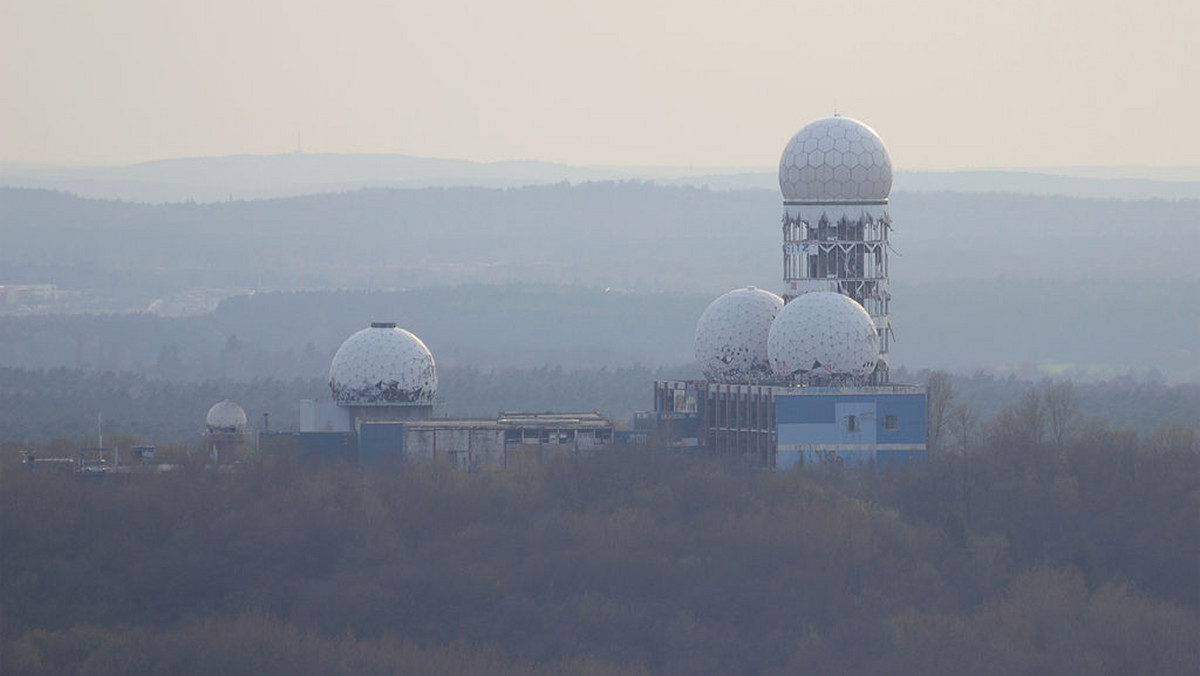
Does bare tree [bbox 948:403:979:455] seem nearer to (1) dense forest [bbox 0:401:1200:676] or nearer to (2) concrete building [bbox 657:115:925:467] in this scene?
(1) dense forest [bbox 0:401:1200:676]

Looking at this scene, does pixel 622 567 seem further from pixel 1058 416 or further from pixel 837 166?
pixel 1058 416

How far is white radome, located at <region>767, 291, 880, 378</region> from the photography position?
266 ft

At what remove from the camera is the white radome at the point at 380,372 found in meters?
86.5

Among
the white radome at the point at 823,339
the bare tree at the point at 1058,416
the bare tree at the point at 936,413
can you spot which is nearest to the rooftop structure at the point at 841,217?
the bare tree at the point at 936,413

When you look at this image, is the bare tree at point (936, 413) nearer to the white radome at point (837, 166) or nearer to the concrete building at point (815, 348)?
the concrete building at point (815, 348)

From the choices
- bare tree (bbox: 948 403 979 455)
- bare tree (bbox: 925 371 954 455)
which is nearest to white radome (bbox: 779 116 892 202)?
bare tree (bbox: 925 371 954 455)

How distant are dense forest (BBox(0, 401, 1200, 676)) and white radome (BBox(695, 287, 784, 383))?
397cm

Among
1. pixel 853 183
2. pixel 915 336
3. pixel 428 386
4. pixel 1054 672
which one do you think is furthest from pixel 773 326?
pixel 915 336

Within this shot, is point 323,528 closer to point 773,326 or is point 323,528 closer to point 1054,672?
point 773,326

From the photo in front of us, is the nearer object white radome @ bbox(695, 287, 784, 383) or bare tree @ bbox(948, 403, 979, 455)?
bare tree @ bbox(948, 403, 979, 455)

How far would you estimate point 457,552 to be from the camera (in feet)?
252

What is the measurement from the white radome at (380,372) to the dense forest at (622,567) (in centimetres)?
504

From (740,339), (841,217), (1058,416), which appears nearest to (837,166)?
(841,217)

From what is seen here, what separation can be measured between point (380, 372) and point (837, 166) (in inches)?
605
